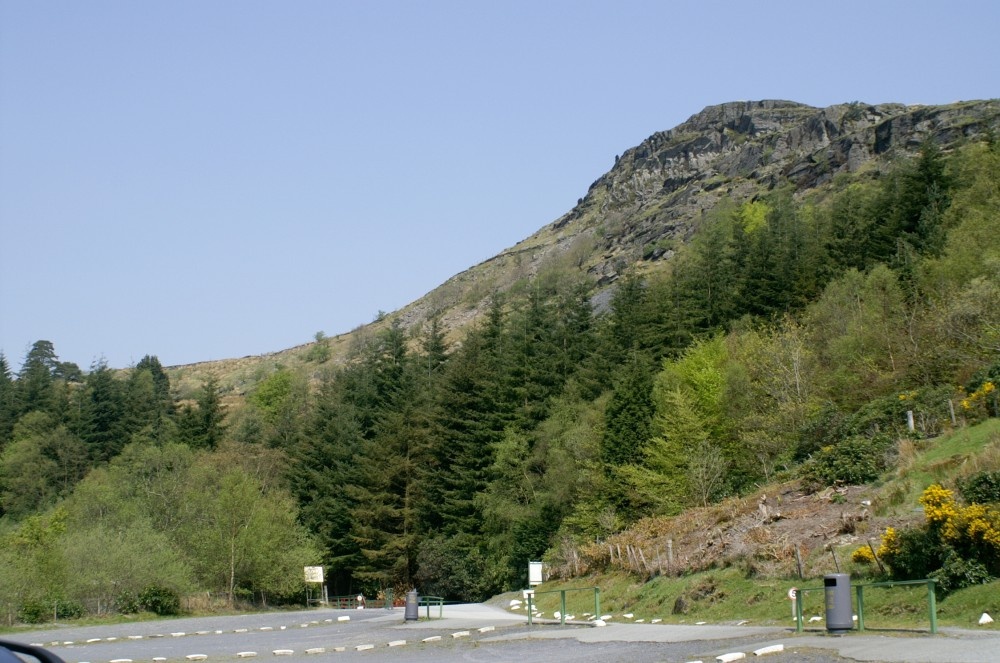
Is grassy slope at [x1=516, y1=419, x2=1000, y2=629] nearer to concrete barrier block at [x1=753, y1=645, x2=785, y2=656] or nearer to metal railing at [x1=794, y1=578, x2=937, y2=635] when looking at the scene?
metal railing at [x1=794, y1=578, x2=937, y2=635]

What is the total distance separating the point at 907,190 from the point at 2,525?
74.2 m

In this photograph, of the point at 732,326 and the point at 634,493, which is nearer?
the point at 634,493

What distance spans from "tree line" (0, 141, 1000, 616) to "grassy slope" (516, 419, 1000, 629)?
2508 mm

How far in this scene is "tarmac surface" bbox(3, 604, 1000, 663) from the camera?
1406cm

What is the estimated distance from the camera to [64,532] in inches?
2297

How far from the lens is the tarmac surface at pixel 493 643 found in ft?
46.1

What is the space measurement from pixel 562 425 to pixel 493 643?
135ft

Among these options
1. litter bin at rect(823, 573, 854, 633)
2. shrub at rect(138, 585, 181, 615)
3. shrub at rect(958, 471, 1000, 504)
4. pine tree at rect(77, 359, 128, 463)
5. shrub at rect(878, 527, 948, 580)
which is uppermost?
pine tree at rect(77, 359, 128, 463)

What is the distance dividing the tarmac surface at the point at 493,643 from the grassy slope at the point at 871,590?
5.43 ft

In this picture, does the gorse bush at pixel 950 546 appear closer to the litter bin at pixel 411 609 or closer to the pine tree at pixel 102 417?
the litter bin at pixel 411 609

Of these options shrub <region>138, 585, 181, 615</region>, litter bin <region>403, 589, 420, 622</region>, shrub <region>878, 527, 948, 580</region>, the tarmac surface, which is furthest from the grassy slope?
shrub <region>138, 585, 181, 615</region>

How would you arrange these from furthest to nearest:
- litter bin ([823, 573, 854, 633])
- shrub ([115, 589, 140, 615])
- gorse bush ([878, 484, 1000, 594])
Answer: shrub ([115, 589, 140, 615])
gorse bush ([878, 484, 1000, 594])
litter bin ([823, 573, 854, 633])

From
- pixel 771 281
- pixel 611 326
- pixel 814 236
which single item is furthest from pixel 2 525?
pixel 814 236

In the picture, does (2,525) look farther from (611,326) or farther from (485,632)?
(485,632)
